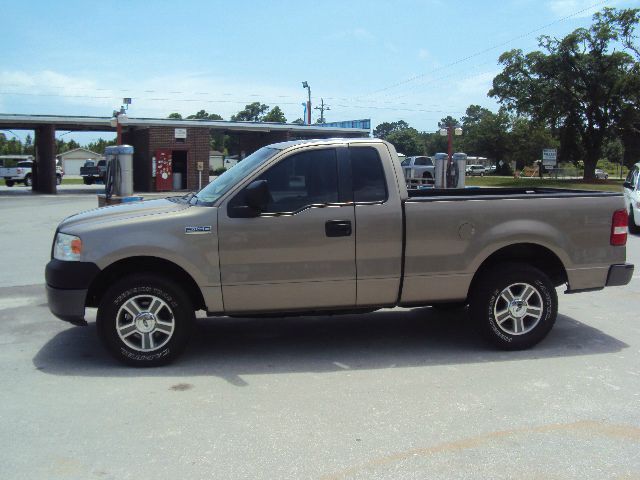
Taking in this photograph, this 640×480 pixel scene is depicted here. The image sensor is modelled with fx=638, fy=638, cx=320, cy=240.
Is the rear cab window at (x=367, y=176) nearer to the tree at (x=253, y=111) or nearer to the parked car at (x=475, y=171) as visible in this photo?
the parked car at (x=475, y=171)

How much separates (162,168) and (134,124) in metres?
3.08

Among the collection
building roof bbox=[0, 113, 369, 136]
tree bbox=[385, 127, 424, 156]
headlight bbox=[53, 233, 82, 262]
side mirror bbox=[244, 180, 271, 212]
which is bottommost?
headlight bbox=[53, 233, 82, 262]

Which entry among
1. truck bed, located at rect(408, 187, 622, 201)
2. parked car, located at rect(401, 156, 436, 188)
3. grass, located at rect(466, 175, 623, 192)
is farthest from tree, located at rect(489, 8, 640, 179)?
truck bed, located at rect(408, 187, 622, 201)

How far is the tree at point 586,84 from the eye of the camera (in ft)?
160

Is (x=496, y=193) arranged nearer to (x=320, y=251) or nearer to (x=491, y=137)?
(x=320, y=251)

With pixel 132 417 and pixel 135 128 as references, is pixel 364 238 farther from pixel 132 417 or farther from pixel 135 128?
pixel 135 128

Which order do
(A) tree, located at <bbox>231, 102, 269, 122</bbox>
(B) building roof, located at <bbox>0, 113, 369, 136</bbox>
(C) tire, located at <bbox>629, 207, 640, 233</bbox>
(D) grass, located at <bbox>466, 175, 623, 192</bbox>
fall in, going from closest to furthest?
(C) tire, located at <bbox>629, 207, 640, 233</bbox>, (B) building roof, located at <bbox>0, 113, 369, 136</bbox>, (D) grass, located at <bbox>466, 175, 623, 192</bbox>, (A) tree, located at <bbox>231, 102, 269, 122</bbox>

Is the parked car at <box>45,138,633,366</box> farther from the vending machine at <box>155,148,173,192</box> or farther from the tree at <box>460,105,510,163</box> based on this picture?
the tree at <box>460,105,510,163</box>

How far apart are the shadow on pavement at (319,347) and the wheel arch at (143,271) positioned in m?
0.55

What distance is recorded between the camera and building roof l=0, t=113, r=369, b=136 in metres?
34.2

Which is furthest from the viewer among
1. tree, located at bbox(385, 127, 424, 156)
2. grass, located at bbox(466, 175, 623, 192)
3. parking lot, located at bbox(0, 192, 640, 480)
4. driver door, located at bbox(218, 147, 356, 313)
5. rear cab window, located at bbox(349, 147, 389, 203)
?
tree, located at bbox(385, 127, 424, 156)

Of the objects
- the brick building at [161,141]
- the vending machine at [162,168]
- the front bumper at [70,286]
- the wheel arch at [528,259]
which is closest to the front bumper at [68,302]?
the front bumper at [70,286]

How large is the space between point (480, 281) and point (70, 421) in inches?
145

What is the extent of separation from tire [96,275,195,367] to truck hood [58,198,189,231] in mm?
553
